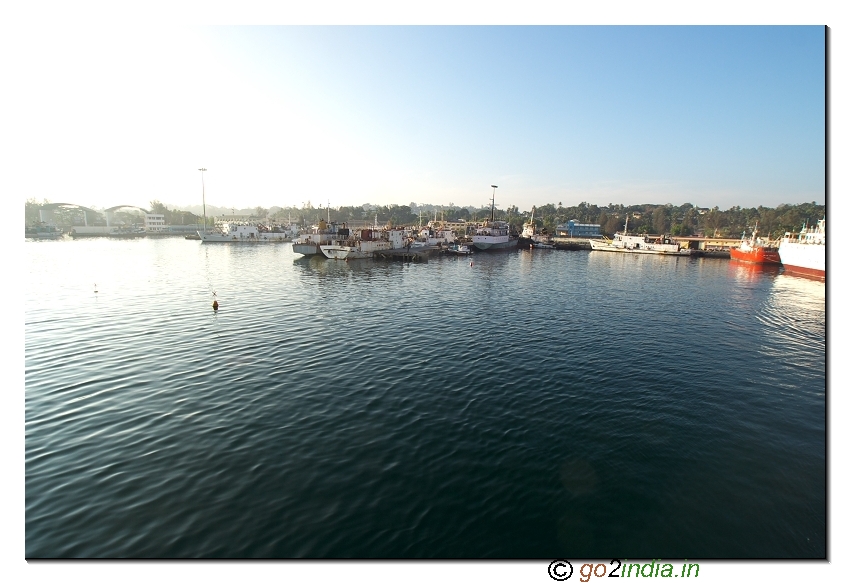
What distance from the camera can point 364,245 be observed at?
9012cm

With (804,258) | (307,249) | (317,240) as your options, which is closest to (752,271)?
(804,258)

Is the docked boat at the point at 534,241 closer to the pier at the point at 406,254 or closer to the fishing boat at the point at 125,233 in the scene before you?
the pier at the point at 406,254

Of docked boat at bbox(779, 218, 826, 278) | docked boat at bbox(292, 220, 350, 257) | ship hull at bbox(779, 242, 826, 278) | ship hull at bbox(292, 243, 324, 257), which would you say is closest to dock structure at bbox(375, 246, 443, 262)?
docked boat at bbox(292, 220, 350, 257)

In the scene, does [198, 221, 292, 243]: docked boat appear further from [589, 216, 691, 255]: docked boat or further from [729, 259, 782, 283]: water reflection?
[729, 259, 782, 283]: water reflection

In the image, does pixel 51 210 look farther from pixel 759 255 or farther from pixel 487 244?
pixel 759 255

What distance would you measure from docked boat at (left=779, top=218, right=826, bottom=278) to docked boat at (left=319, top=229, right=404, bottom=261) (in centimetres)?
8527

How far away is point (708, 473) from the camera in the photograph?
Answer: 13.6 meters

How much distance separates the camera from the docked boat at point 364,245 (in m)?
85.7

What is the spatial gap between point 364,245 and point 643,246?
3928 inches

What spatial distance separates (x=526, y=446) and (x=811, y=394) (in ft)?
60.6

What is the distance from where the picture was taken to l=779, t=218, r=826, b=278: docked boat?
68.7 m

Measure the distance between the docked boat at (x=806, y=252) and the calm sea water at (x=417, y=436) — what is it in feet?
164
